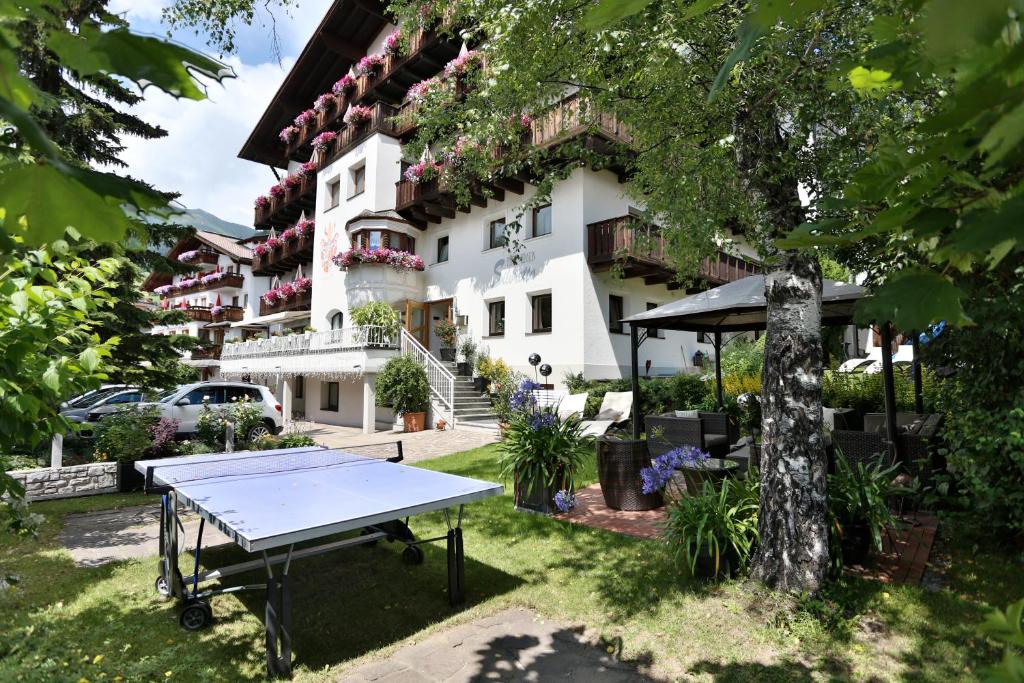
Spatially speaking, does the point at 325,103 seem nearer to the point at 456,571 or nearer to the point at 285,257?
the point at 285,257

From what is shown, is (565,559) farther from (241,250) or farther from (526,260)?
(241,250)

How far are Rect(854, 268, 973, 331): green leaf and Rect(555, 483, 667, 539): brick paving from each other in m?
5.14

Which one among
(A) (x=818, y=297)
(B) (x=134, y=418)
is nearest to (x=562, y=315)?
(B) (x=134, y=418)

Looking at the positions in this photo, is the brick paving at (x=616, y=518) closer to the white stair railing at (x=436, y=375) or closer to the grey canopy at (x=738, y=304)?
the grey canopy at (x=738, y=304)

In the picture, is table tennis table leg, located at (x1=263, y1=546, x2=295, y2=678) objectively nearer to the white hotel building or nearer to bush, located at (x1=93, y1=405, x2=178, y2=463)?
bush, located at (x1=93, y1=405, x2=178, y2=463)

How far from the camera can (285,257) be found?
2705 centimetres

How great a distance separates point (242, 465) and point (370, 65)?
1998 centimetres

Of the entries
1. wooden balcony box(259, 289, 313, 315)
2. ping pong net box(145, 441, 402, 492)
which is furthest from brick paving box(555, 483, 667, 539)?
wooden balcony box(259, 289, 313, 315)

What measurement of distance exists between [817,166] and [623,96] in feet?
8.06

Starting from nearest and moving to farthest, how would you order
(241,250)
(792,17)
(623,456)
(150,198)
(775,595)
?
(150,198)
(792,17)
(775,595)
(623,456)
(241,250)

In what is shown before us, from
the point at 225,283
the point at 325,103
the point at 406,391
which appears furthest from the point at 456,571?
the point at 225,283

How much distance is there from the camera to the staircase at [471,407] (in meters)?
16.0

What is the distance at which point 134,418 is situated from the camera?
9.72 m

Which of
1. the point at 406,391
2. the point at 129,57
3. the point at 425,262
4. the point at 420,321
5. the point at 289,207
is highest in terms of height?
the point at 289,207
